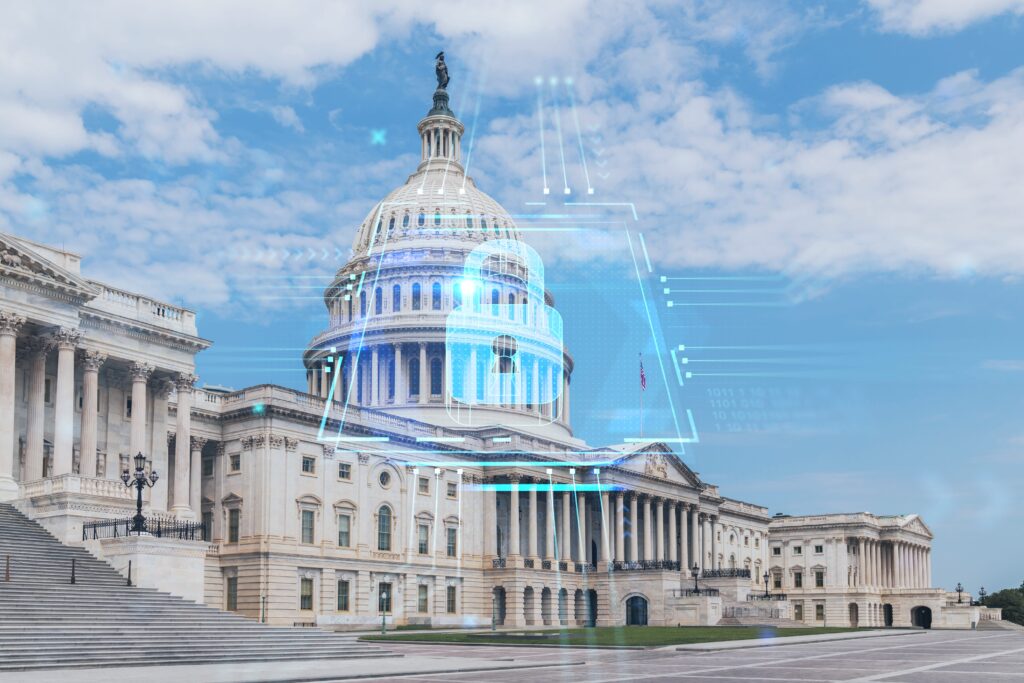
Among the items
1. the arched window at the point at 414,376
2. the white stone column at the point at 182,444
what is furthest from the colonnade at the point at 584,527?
the white stone column at the point at 182,444

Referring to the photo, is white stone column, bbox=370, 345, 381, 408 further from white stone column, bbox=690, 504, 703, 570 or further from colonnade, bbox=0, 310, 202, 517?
colonnade, bbox=0, 310, 202, 517

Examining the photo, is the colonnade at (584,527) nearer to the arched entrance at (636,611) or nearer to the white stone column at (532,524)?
the white stone column at (532,524)

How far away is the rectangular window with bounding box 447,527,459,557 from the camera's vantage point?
9094 centimetres

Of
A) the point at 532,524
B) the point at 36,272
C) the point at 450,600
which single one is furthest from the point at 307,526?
the point at 36,272

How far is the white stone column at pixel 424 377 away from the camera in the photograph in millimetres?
109812

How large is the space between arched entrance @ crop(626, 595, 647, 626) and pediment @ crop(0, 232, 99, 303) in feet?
198

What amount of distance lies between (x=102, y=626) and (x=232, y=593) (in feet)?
127

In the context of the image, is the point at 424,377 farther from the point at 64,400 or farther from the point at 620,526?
the point at 64,400

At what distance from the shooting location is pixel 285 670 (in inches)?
1334

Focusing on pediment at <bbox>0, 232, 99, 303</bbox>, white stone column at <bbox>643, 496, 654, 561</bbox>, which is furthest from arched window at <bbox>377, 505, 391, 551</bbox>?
pediment at <bbox>0, 232, 99, 303</bbox>

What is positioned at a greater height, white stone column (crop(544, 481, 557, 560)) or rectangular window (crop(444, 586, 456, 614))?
white stone column (crop(544, 481, 557, 560))

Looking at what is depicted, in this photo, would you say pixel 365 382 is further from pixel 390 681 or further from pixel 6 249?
pixel 390 681

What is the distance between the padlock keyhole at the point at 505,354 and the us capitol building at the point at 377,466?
1.70 meters

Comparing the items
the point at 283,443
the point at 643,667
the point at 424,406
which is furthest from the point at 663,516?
the point at 643,667
